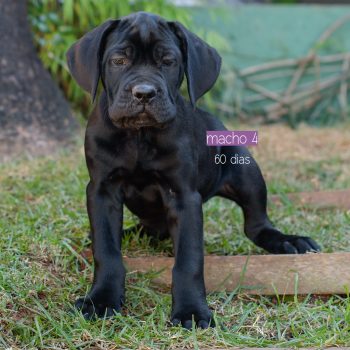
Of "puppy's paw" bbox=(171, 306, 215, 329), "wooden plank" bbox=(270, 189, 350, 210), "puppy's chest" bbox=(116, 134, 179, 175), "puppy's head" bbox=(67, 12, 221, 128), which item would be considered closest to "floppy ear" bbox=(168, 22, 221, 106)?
"puppy's head" bbox=(67, 12, 221, 128)

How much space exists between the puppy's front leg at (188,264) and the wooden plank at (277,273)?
0.35 meters

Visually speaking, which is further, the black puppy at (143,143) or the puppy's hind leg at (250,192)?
the puppy's hind leg at (250,192)

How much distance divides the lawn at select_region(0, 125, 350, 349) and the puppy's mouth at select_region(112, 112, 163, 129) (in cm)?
76

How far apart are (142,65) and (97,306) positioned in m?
1.03

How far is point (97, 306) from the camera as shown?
3314mm

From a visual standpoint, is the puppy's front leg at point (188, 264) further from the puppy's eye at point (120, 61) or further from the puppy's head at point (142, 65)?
the puppy's eye at point (120, 61)

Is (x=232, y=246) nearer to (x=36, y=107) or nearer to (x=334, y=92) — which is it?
(x=36, y=107)

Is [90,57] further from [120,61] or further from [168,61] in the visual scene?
[168,61]

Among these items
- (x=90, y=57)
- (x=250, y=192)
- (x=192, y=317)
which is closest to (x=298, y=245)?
(x=250, y=192)

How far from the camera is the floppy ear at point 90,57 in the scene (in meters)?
3.44

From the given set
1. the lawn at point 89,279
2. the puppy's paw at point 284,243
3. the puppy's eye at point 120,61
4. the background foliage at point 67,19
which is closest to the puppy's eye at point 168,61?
the puppy's eye at point 120,61

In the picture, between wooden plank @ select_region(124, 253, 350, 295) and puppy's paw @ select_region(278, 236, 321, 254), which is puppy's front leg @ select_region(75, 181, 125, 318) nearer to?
wooden plank @ select_region(124, 253, 350, 295)

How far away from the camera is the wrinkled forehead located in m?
3.38

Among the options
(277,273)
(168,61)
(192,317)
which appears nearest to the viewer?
(192,317)
